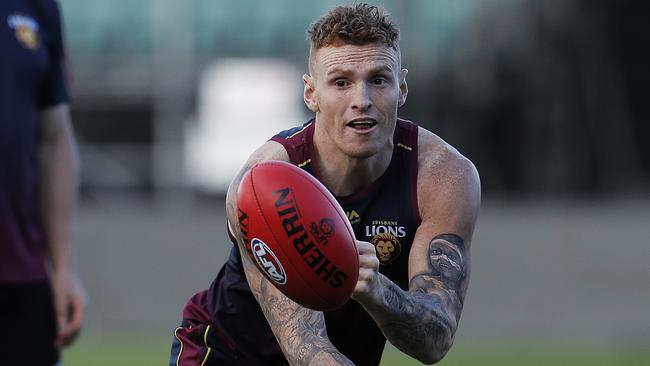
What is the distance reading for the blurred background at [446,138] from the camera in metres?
13.7

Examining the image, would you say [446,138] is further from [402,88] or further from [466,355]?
[402,88]

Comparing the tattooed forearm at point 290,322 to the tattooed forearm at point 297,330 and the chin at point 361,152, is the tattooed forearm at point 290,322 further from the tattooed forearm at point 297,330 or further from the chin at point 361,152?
the chin at point 361,152

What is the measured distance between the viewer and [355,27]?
175 inches

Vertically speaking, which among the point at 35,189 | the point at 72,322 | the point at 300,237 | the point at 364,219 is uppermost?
the point at 300,237

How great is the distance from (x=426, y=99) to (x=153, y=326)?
17.5 ft

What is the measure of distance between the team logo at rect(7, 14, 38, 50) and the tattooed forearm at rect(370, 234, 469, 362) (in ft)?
5.83

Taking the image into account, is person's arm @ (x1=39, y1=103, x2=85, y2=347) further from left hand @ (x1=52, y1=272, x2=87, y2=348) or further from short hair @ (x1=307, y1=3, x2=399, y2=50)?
short hair @ (x1=307, y1=3, x2=399, y2=50)

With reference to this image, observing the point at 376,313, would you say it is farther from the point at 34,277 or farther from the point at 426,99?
the point at 426,99

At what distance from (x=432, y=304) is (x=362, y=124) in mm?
654

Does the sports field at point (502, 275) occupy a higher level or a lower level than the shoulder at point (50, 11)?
lower

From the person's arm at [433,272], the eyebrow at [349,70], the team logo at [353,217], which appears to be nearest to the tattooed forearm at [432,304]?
the person's arm at [433,272]

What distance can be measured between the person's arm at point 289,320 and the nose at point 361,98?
41 centimetres

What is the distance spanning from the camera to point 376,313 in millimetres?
4055

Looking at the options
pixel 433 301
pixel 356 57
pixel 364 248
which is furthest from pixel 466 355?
pixel 364 248
